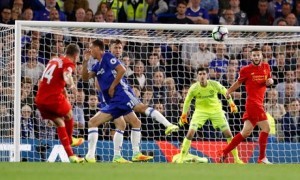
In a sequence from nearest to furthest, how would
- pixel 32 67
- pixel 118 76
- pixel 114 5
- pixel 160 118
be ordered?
pixel 118 76, pixel 160 118, pixel 32 67, pixel 114 5

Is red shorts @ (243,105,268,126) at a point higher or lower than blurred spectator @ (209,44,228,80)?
lower

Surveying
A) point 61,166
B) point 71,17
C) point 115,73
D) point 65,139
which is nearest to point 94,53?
point 115,73

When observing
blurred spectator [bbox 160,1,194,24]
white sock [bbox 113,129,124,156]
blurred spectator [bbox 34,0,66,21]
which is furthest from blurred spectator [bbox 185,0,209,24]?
white sock [bbox 113,129,124,156]

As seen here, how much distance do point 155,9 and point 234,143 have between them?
5.06 metres

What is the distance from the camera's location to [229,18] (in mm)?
20953

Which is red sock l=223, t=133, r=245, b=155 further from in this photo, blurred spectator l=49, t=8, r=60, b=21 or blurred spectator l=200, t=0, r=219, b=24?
blurred spectator l=200, t=0, r=219, b=24


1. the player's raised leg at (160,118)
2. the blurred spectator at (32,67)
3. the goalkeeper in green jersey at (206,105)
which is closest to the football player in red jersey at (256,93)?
the goalkeeper in green jersey at (206,105)

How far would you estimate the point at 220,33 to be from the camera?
54.2 ft

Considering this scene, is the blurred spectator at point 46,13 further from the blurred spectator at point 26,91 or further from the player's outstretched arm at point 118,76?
the player's outstretched arm at point 118,76

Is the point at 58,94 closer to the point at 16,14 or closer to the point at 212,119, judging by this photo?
the point at 212,119

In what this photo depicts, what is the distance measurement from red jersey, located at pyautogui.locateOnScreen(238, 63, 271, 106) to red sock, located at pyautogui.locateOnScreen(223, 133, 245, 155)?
0.59 meters

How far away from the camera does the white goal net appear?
17.0 meters

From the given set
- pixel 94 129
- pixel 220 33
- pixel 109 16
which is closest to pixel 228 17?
pixel 109 16

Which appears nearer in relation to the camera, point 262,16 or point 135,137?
point 135,137
